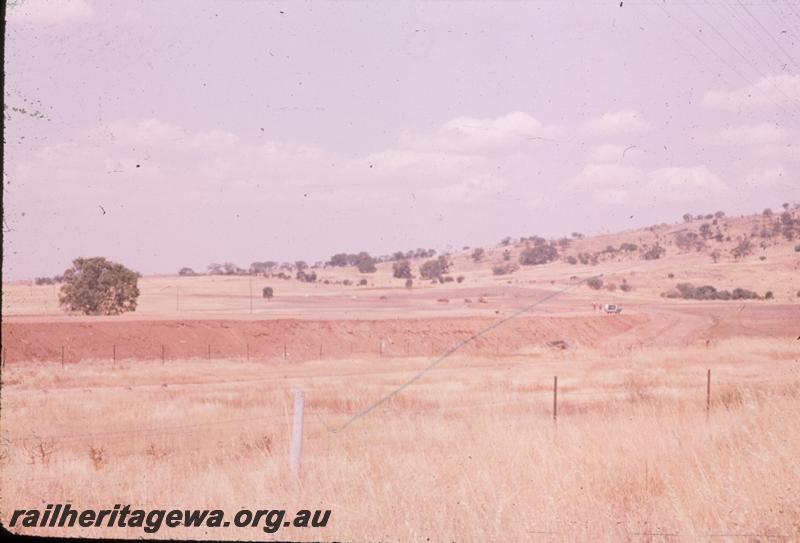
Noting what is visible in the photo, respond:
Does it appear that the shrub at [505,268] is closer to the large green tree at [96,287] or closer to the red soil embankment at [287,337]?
the red soil embankment at [287,337]

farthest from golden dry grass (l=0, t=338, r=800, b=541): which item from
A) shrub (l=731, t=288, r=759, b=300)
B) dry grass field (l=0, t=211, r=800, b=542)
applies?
shrub (l=731, t=288, r=759, b=300)

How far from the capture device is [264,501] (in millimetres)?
9070

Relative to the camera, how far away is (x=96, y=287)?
258ft

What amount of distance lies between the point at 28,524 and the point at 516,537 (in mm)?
4768

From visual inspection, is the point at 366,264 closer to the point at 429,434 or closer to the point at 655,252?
the point at 655,252

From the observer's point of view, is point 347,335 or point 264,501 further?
point 347,335

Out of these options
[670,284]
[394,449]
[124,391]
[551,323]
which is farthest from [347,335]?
[670,284]

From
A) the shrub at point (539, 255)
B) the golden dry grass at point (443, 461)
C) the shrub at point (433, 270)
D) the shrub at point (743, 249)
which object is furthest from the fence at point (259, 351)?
the shrub at point (433, 270)

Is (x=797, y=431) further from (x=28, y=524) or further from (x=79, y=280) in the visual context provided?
(x=79, y=280)

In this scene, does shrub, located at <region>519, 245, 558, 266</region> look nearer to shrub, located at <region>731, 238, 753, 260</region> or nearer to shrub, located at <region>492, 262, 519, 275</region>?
shrub, located at <region>492, 262, 519, 275</region>

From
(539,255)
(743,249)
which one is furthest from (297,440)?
(539,255)

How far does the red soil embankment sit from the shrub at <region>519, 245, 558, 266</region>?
84.7m

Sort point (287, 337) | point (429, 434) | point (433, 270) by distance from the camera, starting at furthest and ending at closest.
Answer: point (433, 270) → point (287, 337) → point (429, 434)

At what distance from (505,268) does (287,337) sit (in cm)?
10741
